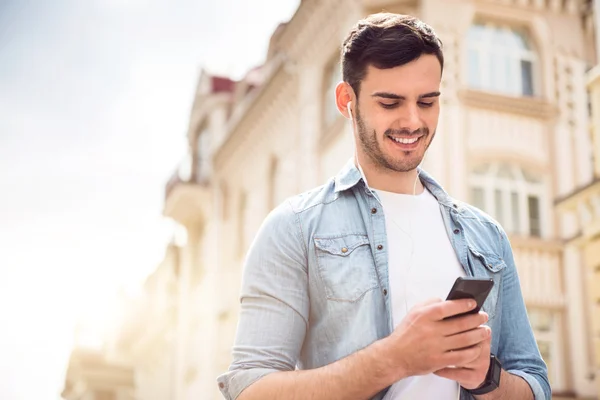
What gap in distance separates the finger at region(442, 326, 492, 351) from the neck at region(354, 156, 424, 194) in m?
0.62

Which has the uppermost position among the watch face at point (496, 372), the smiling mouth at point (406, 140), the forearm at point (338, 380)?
the smiling mouth at point (406, 140)

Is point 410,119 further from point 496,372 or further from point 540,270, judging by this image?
point 540,270

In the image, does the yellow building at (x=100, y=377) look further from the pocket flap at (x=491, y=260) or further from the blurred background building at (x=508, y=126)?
the pocket flap at (x=491, y=260)

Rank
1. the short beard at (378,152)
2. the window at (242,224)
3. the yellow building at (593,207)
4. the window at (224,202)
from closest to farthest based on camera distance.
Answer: the short beard at (378,152) < the yellow building at (593,207) < the window at (242,224) < the window at (224,202)

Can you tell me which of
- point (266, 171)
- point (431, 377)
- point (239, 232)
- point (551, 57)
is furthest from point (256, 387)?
point (239, 232)

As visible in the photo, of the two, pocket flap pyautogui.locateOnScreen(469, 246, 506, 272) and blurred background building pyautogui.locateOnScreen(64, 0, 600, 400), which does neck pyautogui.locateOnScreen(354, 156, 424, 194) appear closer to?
pocket flap pyautogui.locateOnScreen(469, 246, 506, 272)

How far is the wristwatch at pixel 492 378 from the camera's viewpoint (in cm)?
222

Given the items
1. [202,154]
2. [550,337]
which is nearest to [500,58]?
[550,337]

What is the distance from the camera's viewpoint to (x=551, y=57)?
1711 centimetres

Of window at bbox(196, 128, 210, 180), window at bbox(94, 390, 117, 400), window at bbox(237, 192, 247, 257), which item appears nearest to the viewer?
window at bbox(237, 192, 247, 257)

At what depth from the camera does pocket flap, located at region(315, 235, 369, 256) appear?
2.35 meters

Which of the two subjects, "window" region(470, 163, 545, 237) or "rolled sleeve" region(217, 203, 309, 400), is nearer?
"rolled sleeve" region(217, 203, 309, 400)

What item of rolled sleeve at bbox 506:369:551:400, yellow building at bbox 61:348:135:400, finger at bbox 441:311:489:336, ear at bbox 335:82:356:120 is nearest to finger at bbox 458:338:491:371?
finger at bbox 441:311:489:336

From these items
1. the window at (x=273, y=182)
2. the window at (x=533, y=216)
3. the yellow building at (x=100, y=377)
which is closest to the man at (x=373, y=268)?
the window at (x=533, y=216)
